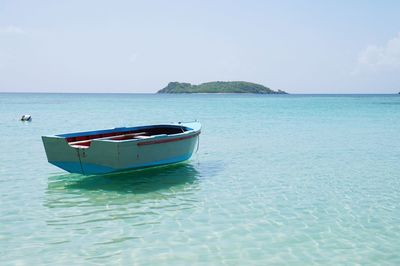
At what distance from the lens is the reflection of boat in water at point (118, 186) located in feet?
30.9

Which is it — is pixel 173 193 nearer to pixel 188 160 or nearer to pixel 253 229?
pixel 253 229

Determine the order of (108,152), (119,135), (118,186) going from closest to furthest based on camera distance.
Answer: (108,152)
(118,186)
(119,135)

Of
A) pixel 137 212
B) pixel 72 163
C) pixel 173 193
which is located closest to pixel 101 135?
pixel 72 163

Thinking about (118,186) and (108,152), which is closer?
(108,152)

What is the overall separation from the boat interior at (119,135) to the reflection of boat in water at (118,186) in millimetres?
976

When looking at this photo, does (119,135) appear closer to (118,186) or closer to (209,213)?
(118,186)

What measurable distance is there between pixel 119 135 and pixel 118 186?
3.47 m

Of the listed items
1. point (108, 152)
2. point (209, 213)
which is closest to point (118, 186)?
point (108, 152)

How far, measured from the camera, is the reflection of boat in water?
9414mm

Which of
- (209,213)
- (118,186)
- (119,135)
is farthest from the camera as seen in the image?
(119,135)

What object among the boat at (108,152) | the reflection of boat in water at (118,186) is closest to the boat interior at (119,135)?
the boat at (108,152)

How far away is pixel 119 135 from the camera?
13.8m

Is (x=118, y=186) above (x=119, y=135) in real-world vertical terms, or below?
below

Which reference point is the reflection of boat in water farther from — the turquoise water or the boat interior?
the boat interior
